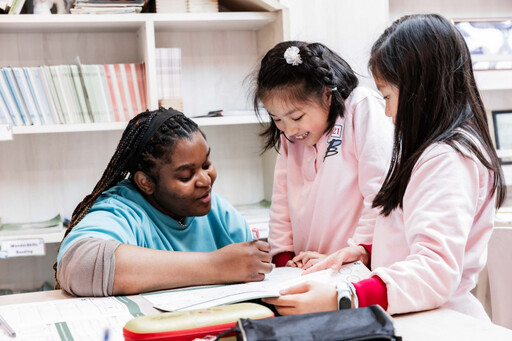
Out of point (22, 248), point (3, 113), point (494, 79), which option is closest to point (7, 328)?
point (22, 248)

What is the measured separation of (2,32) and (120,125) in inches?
24.6

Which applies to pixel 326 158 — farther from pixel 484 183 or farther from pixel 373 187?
pixel 484 183

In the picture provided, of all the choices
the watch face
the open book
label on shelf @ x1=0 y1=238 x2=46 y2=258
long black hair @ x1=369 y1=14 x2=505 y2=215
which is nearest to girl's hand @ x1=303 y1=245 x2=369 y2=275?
Answer: the open book

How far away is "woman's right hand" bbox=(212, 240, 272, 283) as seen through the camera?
4.00ft

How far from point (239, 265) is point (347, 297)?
1.13 feet

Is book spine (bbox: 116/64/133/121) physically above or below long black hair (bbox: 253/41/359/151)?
below

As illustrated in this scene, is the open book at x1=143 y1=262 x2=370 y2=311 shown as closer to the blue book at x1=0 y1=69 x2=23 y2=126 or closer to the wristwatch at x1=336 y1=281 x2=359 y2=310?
the wristwatch at x1=336 y1=281 x2=359 y2=310

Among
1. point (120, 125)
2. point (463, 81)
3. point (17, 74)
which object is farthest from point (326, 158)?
point (17, 74)

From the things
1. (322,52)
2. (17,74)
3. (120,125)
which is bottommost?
(120,125)

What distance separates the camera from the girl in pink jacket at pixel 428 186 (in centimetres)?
93

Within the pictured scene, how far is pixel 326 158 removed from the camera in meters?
1.56

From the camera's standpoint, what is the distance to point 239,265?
1.22 m

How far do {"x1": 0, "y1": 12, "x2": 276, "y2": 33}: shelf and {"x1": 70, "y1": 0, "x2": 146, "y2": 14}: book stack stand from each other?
0.03 m

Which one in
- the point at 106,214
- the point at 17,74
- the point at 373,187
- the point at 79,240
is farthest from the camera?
the point at 17,74
